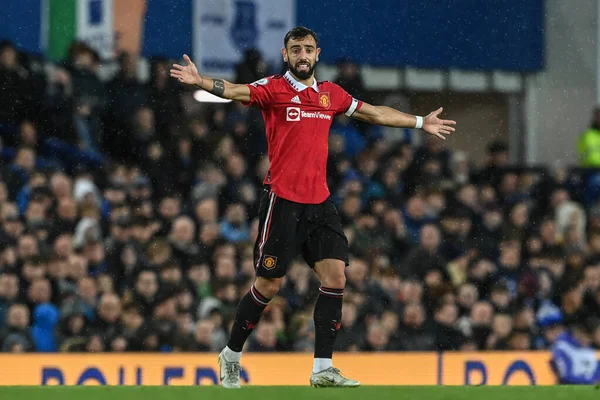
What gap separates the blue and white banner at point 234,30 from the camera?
55.0 feet

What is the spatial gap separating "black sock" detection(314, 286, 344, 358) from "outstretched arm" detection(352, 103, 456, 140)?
1.05 m

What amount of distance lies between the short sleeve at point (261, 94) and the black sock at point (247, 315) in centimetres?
110

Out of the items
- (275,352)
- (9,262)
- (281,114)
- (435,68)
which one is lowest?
(275,352)

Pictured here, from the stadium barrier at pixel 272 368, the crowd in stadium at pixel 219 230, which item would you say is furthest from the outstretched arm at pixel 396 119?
the crowd in stadium at pixel 219 230

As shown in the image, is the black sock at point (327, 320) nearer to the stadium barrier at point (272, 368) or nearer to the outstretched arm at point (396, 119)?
the outstretched arm at point (396, 119)

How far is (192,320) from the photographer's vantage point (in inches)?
487

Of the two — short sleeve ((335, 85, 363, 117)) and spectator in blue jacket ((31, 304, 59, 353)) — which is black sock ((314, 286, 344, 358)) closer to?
short sleeve ((335, 85, 363, 117))

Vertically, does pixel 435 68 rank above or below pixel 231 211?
above

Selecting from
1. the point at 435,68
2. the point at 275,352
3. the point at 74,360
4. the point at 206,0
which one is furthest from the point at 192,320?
the point at 435,68

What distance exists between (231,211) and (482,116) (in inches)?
316

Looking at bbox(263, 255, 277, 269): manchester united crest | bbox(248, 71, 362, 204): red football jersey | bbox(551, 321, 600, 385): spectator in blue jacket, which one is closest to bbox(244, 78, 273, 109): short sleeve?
bbox(248, 71, 362, 204): red football jersey

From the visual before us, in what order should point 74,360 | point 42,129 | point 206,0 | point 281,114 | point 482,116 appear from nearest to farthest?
point 281,114
point 74,360
point 42,129
point 206,0
point 482,116

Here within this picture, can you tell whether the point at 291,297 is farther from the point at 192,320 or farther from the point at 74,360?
the point at 74,360

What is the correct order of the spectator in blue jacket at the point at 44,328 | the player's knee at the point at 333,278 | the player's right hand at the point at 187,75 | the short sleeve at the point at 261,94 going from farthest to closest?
the spectator in blue jacket at the point at 44,328, the player's knee at the point at 333,278, the short sleeve at the point at 261,94, the player's right hand at the point at 187,75
